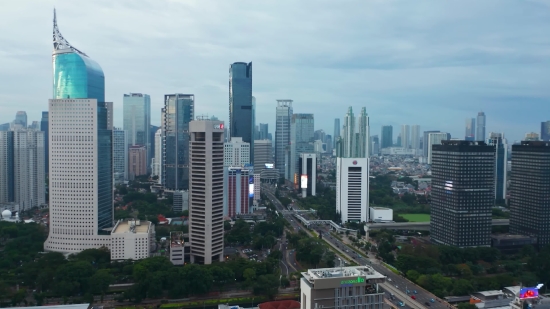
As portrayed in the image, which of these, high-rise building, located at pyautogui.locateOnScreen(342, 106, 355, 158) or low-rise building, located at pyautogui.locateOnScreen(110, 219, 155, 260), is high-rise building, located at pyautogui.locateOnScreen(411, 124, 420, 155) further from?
low-rise building, located at pyautogui.locateOnScreen(110, 219, 155, 260)

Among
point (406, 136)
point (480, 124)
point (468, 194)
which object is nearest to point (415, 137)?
point (406, 136)

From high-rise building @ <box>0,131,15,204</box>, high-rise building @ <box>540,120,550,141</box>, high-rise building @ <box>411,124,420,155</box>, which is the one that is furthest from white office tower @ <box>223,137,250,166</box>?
high-rise building @ <box>411,124,420,155</box>

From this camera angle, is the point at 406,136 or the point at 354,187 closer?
the point at 354,187

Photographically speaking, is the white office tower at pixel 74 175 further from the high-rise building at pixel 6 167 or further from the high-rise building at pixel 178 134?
the high-rise building at pixel 178 134

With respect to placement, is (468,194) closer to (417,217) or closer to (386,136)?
(417,217)

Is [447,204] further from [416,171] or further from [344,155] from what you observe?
[416,171]

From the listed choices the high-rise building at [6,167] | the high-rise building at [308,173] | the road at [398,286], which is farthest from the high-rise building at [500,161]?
the high-rise building at [6,167]
